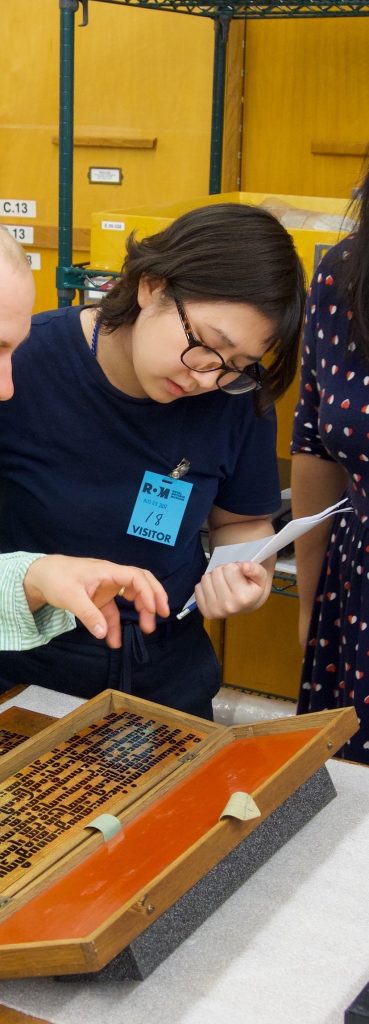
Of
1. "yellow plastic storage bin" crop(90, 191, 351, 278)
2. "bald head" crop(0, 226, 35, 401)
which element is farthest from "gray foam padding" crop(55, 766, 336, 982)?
"yellow plastic storage bin" crop(90, 191, 351, 278)

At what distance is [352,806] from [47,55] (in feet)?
8.30

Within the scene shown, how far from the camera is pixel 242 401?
1.43 metres

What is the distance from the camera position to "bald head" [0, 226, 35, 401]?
1091 millimetres

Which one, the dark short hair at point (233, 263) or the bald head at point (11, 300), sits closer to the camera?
the bald head at point (11, 300)

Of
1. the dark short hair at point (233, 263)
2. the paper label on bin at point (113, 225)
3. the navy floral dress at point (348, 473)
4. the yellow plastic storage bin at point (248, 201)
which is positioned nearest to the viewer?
the dark short hair at point (233, 263)

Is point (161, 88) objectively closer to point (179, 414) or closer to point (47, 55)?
point (47, 55)

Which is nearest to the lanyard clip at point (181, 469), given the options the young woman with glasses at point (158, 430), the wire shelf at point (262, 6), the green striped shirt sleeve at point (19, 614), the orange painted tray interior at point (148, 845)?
the young woman with glasses at point (158, 430)

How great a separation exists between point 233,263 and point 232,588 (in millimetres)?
348

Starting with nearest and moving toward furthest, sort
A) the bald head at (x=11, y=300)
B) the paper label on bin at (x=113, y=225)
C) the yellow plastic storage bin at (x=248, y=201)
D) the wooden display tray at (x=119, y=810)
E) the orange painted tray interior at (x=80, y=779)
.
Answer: the wooden display tray at (x=119, y=810) < the orange painted tray interior at (x=80, y=779) < the bald head at (x=11, y=300) < the yellow plastic storage bin at (x=248, y=201) < the paper label on bin at (x=113, y=225)

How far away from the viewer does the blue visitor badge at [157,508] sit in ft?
4.51

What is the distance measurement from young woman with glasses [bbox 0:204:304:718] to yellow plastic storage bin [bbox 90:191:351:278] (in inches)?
26.8

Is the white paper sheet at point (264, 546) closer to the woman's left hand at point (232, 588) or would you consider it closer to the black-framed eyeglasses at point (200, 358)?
the woman's left hand at point (232, 588)

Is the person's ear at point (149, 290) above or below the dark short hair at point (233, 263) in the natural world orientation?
below

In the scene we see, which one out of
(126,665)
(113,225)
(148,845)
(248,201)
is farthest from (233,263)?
(248,201)
